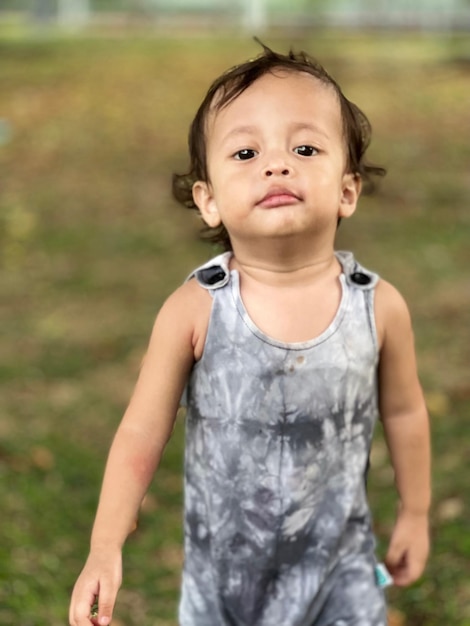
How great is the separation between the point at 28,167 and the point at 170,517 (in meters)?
6.45

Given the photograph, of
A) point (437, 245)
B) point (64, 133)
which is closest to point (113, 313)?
point (437, 245)

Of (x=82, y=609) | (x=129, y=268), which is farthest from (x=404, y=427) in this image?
(x=129, y=268)

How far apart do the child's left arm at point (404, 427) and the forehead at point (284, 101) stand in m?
0.38

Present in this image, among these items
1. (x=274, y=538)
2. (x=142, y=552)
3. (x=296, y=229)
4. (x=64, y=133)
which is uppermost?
(x=64, y=133)

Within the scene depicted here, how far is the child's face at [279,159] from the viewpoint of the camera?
2.00 meters

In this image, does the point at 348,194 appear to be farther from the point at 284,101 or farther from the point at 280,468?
the point at 280,468

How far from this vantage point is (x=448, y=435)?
437 centimetres

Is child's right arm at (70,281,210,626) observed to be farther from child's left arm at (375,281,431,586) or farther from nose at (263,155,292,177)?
child's left arm at (375,281,431,586)

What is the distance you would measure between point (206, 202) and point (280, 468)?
1.84 ft

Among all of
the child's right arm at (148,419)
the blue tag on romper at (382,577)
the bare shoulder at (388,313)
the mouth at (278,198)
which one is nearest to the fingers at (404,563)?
the blue tag on romper at (382,577)

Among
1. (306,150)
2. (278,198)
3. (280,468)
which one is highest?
(306,150)

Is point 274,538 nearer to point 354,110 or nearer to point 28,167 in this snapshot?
point 354,110

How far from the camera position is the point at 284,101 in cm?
206

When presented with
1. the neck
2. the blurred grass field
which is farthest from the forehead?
the blurred grass field
